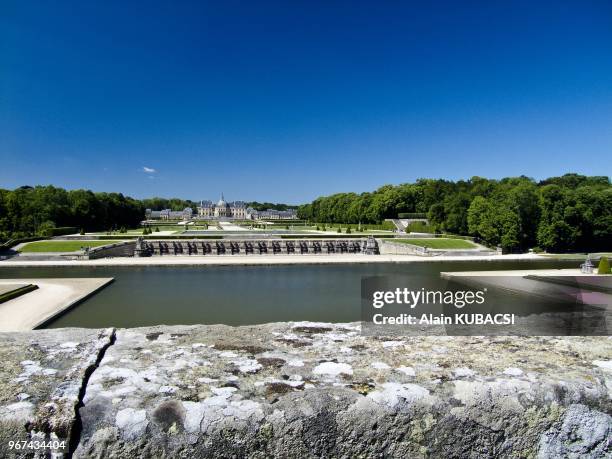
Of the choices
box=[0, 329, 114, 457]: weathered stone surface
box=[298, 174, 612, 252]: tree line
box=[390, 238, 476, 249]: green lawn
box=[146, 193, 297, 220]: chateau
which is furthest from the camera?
box=[146, 193, 297, 220]: chateau

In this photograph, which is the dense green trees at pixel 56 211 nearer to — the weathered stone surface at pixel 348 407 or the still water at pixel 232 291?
the still water at pixel 232 291

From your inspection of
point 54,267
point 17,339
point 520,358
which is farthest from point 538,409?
point 54,267

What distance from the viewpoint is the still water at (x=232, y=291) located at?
16609 mm

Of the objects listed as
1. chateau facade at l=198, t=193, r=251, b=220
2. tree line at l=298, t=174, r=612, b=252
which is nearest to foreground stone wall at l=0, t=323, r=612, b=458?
tree line at l=298, t=174, r=612, b=252

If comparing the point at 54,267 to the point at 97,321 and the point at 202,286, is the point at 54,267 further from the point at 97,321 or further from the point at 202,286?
the point at 97,321

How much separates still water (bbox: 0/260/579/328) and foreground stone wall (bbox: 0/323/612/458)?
13472mm

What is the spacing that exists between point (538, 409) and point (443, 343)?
774mm

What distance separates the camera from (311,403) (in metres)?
1.91

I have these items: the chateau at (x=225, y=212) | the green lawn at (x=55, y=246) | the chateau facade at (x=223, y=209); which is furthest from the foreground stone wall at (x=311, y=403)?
the chateau facade at (x=223, y=209)

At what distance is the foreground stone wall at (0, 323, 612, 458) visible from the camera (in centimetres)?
177

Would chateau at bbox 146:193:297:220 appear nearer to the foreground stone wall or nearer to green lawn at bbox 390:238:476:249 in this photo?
green lawn at bbox 390:238:476:249

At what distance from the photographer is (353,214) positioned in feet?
287

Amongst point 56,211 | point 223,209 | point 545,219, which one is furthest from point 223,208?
point 545,219

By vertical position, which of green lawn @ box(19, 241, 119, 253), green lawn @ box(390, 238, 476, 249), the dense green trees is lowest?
green lawn @ box(390, 238, 476, 249)
